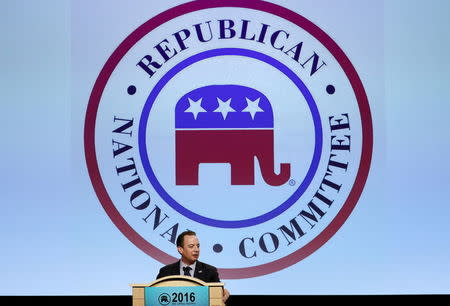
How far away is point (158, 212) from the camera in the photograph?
18.1ft

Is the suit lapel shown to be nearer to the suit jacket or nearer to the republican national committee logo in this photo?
the suit jacket

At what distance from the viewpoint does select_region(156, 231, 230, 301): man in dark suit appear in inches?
189

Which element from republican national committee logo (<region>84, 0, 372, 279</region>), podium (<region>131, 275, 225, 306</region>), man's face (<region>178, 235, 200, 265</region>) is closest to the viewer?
podium (<region>131, 275, 225, 306</region>)

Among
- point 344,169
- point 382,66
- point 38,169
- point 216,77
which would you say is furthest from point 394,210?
point 38,169

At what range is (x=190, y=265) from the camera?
4.87 m

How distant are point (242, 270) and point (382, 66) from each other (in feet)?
4.92

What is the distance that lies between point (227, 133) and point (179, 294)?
1503mm

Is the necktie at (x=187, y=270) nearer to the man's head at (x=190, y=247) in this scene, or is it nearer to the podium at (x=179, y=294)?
the man's head at (x=190, y=247)

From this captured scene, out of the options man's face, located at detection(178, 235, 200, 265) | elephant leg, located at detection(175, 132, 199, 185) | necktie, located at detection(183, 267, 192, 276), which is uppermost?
elephant leg, located at detection(175, 132, 199, 185)

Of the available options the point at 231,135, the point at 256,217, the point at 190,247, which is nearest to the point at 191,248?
the point at 190,247

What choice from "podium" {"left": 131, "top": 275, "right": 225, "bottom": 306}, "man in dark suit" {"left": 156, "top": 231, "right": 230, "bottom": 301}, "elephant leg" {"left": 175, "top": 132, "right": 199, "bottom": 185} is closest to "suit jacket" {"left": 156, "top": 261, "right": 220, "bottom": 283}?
"man in dark suit" {"left": 156, "top": 231, "right": 230, "bottom": 301}

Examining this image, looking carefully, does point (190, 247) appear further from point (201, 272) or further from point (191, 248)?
point (201, 272)

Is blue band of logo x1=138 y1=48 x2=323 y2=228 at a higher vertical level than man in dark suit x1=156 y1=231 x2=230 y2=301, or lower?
higher

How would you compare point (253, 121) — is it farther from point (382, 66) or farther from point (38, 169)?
point (38, 169)
